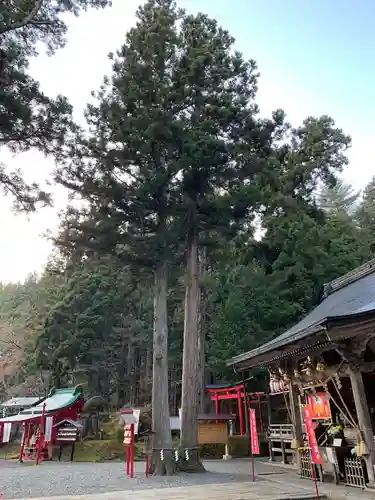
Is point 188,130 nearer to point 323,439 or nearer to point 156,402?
point 156,402

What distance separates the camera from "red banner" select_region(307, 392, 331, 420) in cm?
924

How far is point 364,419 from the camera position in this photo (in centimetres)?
707

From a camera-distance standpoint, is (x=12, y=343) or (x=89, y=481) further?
(x=12, y=343)

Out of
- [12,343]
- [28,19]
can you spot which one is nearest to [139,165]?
[28,19]

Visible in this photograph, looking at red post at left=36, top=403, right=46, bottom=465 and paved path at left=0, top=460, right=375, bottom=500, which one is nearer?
paved path at left=0, top=460, right=375, bottom=500

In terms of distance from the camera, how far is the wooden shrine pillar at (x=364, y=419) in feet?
22.6

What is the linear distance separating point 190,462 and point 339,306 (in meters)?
6.08

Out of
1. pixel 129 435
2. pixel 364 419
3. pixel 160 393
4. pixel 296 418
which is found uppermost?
pixel 160 393

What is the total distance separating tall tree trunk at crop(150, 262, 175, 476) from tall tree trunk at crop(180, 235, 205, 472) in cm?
57

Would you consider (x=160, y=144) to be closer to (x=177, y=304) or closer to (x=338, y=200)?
(x=177, y=304)

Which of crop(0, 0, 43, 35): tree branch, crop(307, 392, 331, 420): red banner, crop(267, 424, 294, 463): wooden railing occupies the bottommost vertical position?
crop(267, 424, 294, 463): wooden railing

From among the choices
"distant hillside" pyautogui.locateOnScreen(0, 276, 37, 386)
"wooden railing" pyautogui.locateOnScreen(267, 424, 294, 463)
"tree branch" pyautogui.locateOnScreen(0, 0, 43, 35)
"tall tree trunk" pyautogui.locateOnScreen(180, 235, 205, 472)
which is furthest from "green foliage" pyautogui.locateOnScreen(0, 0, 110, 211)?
"distant hillside" pyautogui.locateOnScreen(0, 276, 37, 386)

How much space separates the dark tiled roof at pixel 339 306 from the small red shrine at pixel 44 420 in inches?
409

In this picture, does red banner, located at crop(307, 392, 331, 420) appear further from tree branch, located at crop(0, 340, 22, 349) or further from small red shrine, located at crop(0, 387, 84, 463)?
tree branch, located at crop(0, 340, 22, 349)
